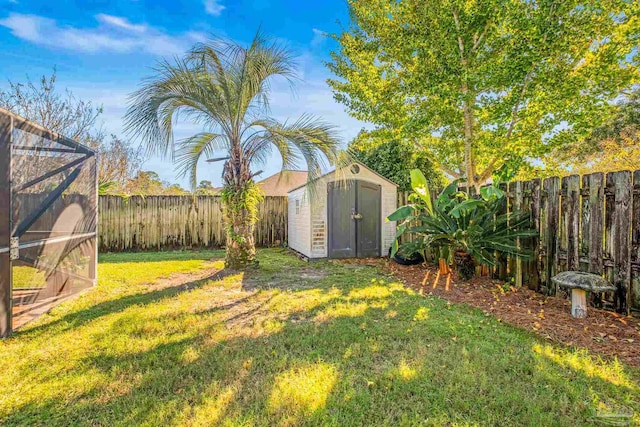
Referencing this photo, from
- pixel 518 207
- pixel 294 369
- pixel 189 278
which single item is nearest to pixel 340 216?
pixel 189 278

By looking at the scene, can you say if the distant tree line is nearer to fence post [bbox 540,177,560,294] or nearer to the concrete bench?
fence post [bbox 540,177,560,294]

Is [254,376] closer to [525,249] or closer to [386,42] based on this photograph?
[525,249]

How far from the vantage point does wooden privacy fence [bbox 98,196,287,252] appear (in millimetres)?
9461

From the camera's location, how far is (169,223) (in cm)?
988

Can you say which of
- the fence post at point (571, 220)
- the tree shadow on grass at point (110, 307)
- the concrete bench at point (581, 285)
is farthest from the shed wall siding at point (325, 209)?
the concrete bench at point (581, 285)

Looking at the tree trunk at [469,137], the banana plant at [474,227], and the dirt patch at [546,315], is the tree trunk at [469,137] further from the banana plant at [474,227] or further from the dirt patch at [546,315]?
the dirt patch at [546,315]

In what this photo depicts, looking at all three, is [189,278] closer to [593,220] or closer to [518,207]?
[518,207]

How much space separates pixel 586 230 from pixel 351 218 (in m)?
4.88

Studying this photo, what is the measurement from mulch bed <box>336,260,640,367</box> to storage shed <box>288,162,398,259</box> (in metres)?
2.58

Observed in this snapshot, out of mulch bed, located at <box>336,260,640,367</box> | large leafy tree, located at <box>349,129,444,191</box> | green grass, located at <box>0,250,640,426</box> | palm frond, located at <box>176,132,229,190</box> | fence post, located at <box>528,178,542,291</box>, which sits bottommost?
green grass, located at <box>0,250,640,426</box>

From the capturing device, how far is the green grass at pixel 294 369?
6.19 feet

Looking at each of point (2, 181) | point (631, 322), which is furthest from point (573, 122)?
point (2, 181)

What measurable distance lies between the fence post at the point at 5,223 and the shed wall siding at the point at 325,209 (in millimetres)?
5480

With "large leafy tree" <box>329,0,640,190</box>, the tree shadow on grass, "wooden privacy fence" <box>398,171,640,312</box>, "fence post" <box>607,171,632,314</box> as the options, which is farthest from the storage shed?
"fence post" <box>607,171,632,314</box>
